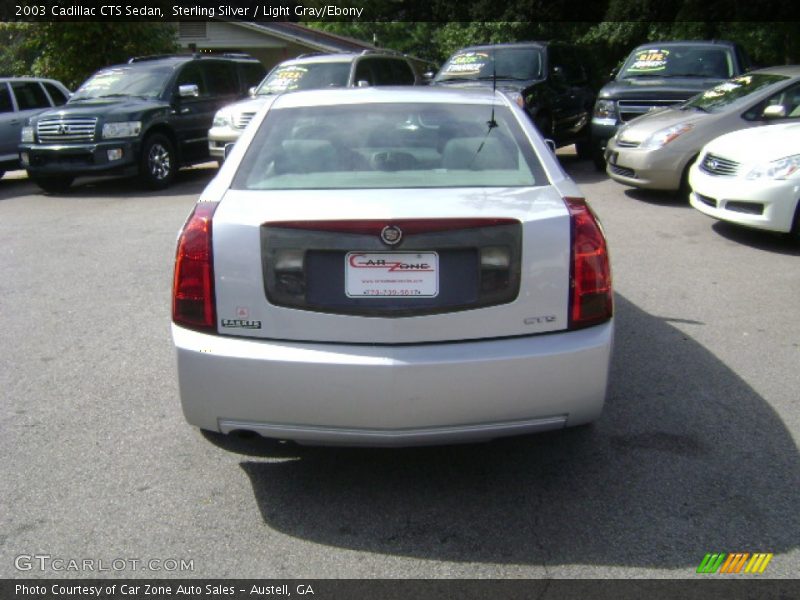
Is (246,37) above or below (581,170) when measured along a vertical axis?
above

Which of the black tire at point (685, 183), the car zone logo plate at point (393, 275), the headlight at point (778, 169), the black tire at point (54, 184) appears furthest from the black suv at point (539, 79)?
the car zone logo plate at point (393, 275)

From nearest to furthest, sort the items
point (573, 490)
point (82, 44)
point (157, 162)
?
1. point (573, 490)
2. point (157, 162)
3. point (82, 44)

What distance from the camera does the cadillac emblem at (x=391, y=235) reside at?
3291mm

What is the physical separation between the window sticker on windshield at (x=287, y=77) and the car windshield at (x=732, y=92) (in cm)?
641

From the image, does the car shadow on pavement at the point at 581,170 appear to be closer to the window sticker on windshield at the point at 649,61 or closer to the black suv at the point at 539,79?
the black suv at the point at 539,79

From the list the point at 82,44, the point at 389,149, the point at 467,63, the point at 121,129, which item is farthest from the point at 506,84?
the point at 82,44

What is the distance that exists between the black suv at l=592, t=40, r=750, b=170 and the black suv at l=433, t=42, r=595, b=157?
772mm

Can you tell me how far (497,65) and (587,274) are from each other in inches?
434

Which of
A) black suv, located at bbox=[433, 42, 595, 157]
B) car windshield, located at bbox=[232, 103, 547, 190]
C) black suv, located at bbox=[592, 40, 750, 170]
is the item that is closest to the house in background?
black suv, located at bbox=[433, 42, 595, 157]

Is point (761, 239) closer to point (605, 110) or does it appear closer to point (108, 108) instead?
point (605, 110)

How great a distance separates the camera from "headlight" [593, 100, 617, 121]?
41.8 feet

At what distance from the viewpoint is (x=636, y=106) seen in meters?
12.6

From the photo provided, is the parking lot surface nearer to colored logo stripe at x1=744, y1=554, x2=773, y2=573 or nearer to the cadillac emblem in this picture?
colored logo stripe at x1=744, y1=554, x2=773, y2=573
